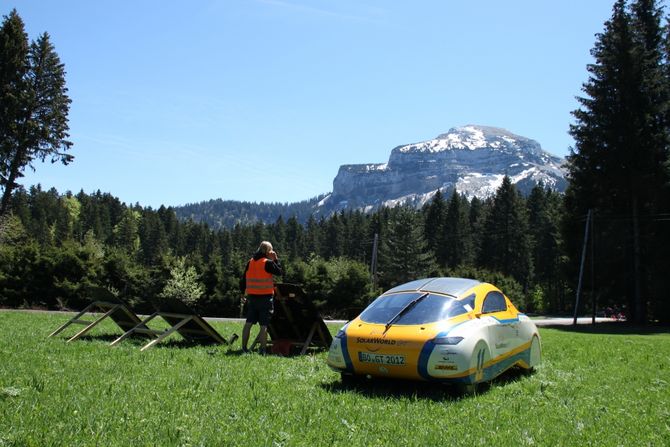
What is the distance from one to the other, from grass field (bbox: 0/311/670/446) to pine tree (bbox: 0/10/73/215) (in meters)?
31.1

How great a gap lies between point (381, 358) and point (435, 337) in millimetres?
767

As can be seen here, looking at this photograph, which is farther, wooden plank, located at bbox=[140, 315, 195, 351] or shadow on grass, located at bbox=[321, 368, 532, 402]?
wooden plank, located at bbox=[140, 315, 195, 351]

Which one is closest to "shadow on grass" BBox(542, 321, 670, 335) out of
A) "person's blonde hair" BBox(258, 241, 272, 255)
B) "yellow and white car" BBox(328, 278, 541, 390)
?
"yellow and white car" BBox(328, 278, 541, 390)

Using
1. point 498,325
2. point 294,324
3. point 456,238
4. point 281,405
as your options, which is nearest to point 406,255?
point 456,238

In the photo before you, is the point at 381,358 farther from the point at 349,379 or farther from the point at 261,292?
the point at 261,292

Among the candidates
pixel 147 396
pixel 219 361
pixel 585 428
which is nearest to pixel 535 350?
pixel 585 428

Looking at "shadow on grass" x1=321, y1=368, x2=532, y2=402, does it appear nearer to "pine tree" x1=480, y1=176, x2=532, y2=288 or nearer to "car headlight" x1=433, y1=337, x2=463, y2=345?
"car headlight" x1=433, y1=337, x2=463, y2=345

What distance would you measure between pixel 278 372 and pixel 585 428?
4.26 m

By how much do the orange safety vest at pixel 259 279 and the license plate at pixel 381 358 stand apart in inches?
131

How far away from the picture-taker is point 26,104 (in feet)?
117

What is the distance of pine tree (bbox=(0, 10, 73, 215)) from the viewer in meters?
34.9

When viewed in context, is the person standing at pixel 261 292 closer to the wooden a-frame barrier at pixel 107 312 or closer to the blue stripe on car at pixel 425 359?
the wooden a-frame barrier at pixel 107 312

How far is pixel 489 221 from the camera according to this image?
8800cm

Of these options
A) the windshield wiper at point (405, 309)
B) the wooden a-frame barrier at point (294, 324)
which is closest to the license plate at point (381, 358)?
the windshield wiper at point (405, 309)
